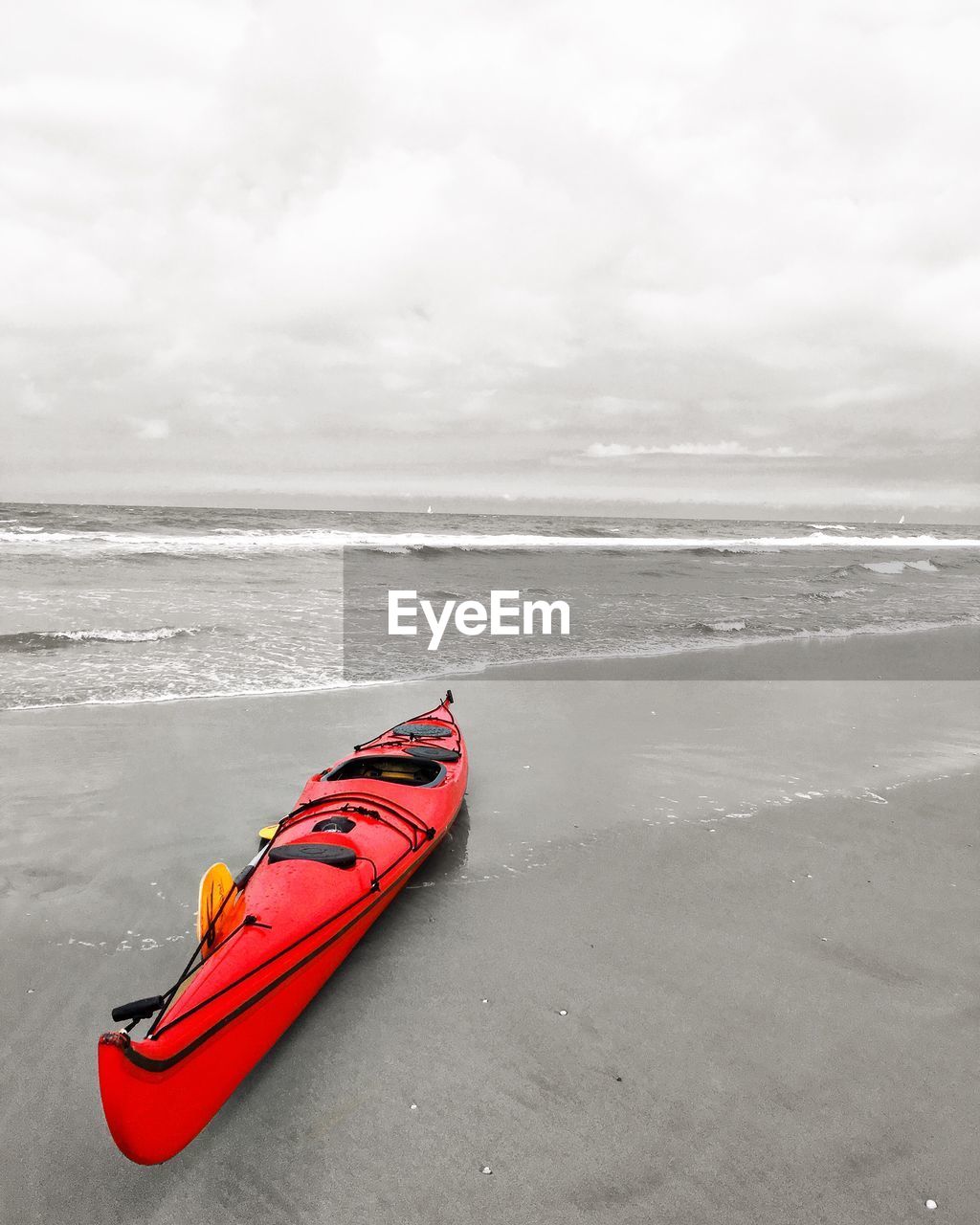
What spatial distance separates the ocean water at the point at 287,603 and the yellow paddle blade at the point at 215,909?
581cm

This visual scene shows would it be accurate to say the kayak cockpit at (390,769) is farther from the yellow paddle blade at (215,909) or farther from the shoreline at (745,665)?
the shoreline at (745,665)

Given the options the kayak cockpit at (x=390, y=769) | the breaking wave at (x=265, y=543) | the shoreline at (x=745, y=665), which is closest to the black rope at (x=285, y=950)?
the kayak cockpit at (x=390, y=769)

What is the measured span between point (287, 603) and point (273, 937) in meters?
14.7

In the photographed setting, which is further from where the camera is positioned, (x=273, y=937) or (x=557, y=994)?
(x=557, y=994)

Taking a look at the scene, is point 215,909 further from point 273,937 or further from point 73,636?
point 73,636

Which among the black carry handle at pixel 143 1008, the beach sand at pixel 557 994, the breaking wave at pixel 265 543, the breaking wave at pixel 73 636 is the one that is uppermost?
the breaking wave at pixel 265 543

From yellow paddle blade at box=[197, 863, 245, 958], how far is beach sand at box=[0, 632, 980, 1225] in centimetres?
56

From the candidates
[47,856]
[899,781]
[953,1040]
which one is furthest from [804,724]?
[47,856]

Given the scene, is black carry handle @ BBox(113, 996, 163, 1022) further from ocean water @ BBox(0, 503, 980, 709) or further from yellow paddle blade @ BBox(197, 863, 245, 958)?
ocean water @ BBox(0, 503, 980, 709)

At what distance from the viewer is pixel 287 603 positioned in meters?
17.5

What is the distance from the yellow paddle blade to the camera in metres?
3.65

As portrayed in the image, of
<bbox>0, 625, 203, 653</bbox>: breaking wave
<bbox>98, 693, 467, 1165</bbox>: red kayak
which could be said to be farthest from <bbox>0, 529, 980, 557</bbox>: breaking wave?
<bbox>98, 693, 467, 1165</bbox>: red kayak

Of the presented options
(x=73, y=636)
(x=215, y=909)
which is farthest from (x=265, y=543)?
(x=215, y=909)

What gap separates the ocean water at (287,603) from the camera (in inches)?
413
